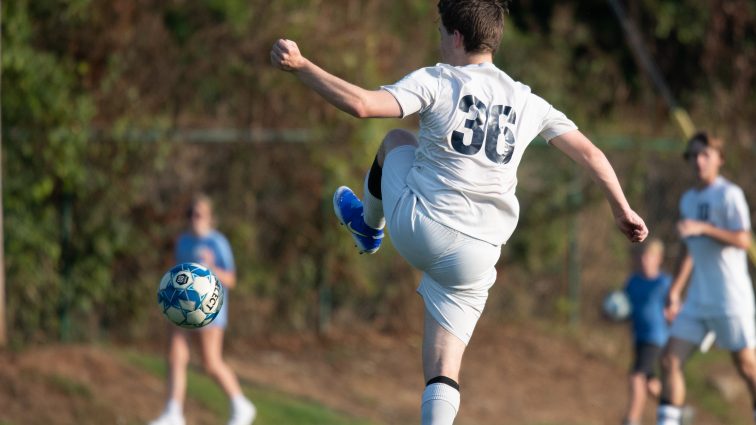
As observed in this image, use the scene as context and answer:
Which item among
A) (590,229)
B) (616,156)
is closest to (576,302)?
(590,229)

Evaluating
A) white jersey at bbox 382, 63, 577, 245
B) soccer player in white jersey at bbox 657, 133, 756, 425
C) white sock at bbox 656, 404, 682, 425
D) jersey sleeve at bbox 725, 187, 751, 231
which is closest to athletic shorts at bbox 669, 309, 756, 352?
soccer player in white jersey at bbox 657, 133, 756, 425

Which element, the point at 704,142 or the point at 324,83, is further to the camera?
the point at 704,142

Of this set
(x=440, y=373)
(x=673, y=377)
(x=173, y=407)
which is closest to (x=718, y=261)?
(x=673, y=377)

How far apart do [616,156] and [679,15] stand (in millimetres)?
4400

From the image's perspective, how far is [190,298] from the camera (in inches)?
257

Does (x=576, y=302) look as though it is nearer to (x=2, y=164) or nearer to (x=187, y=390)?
(x=187, y=390)

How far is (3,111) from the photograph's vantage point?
39.3ft

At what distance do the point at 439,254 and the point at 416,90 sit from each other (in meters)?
0.81

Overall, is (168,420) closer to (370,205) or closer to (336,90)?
(370,205)

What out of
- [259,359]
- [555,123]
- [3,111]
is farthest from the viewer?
[259,359]

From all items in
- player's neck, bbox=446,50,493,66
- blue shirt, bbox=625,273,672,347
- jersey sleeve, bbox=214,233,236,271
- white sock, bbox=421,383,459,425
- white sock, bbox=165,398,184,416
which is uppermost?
blue shirt, bbox=625,273,672,347

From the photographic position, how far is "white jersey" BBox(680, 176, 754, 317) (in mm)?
9125

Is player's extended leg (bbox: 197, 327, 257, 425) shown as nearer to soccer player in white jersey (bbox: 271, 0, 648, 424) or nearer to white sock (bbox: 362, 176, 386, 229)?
white sock (bbox: 362, 176, 386, 229)

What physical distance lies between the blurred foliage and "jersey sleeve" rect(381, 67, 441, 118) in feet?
24.1
